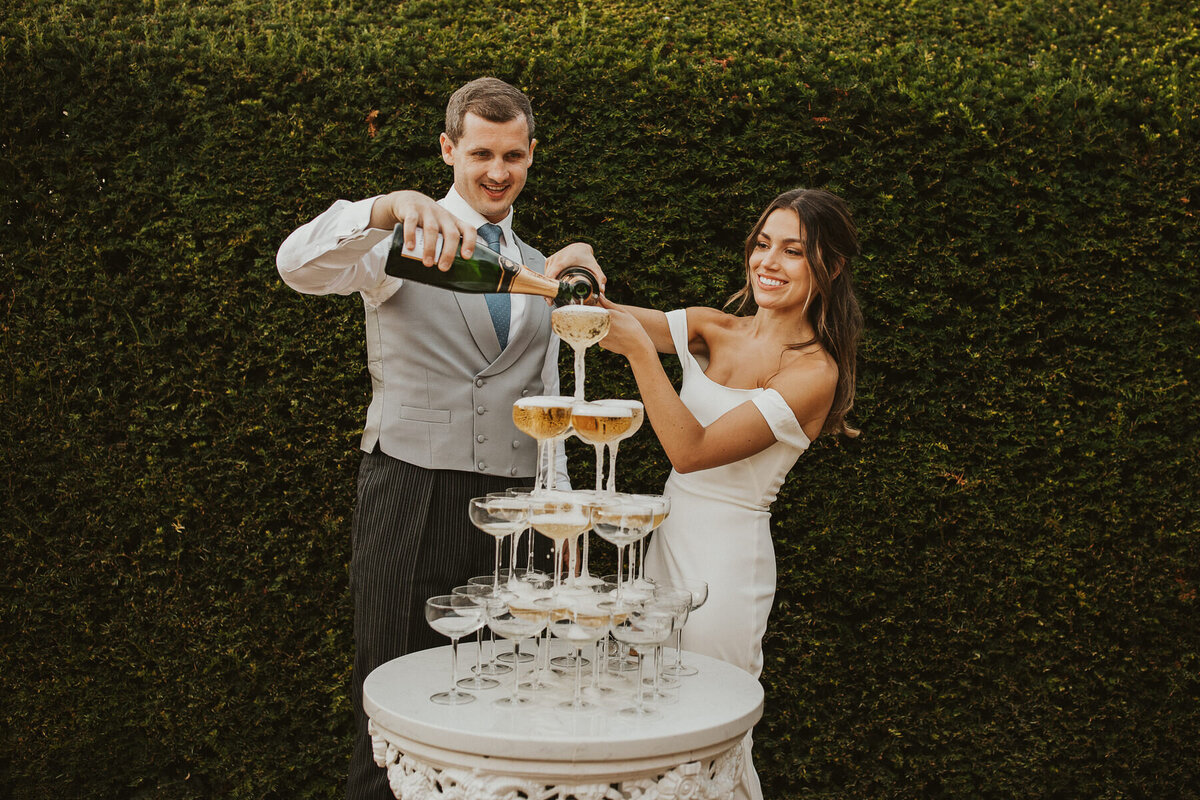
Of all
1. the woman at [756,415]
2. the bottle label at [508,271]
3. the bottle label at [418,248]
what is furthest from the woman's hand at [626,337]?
the bottle label at [418,248]

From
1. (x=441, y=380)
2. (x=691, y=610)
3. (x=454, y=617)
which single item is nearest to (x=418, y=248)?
(x=441, y=380)

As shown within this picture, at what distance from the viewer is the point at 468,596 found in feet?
6.45

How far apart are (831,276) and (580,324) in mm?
1249

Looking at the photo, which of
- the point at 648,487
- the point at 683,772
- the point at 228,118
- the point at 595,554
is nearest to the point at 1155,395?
the point at 648,487

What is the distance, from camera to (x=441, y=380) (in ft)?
8.50

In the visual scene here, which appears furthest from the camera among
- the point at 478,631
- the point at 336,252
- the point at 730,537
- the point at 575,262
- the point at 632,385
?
the point at 632,385

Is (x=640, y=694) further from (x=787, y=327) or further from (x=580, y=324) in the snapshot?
(x=787, y=327)

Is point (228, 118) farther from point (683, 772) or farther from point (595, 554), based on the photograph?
point (683, 772)

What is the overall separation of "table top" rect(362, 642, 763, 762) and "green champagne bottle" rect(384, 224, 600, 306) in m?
0.90

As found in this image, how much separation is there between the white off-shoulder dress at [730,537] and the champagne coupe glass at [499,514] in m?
0.87

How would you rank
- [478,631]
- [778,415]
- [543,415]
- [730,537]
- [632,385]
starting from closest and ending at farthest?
[543,415] < [478,631] < [778,415] < [730,537] < [632,385]

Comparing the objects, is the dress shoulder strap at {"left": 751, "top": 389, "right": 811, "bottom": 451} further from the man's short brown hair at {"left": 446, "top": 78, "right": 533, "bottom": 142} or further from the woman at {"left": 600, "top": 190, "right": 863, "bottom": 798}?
the man's short brown hair at {"left": 446, "top": 78, "right": 533, "bottom": 142}

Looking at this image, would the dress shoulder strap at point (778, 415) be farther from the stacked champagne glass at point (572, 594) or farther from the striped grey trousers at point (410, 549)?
the striped grey trousers at point (410, 549)

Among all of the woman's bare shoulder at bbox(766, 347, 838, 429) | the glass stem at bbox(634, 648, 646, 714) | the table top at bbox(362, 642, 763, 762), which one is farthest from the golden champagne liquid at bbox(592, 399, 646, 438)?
the woman's bare shoulder at bbox(766, 347, 838, 429)
